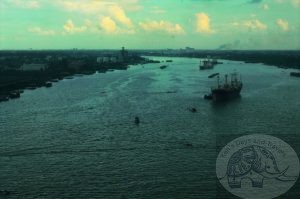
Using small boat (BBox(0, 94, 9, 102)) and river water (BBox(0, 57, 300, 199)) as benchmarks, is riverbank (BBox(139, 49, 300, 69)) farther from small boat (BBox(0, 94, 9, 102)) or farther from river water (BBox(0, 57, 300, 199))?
small boat (BBox(0, 94, 9, 102))

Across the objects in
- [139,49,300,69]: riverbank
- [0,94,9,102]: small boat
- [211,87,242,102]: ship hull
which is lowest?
[139,49,300,69]: riverbank

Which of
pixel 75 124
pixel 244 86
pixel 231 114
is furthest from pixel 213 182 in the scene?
Result: pixel 244 86

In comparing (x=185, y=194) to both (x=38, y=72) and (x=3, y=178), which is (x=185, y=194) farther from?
(x=38, y=72)

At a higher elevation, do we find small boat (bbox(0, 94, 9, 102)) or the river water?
the river water

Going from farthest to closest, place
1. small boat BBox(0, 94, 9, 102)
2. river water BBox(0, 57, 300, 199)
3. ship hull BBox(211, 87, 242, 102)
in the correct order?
1. small boat BBox(0, 94, 9, 102)
2. ship hull BBox(211, 87, 242, 102)
3. river water BBox(0, 57, 300, 199)

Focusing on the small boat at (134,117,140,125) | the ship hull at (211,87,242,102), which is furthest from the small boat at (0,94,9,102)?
the ship hull at (211,87,242,102)

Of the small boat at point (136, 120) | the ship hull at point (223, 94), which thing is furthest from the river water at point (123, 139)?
the ship hull at point (223, 94)

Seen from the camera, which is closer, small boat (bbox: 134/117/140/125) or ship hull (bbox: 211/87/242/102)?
small boat (bbox: 134/117/140/125)

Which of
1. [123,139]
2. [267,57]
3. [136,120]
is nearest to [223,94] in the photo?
[136,120]
